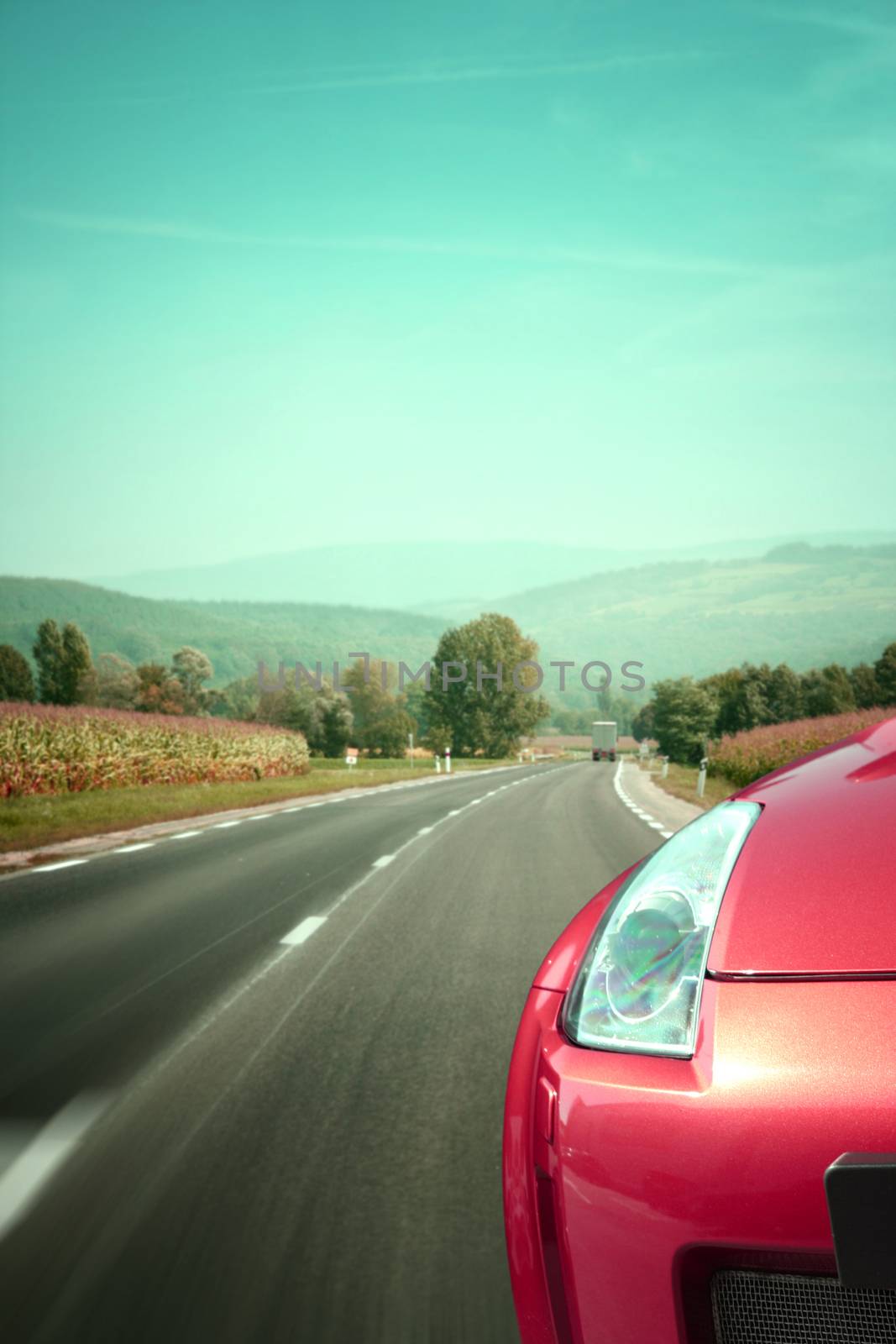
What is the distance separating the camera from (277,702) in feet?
239

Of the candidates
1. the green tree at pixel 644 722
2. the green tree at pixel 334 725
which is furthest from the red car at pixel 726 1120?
the green tree at pixel 644 722

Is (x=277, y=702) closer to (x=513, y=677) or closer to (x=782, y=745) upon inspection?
(x=513, y=677)

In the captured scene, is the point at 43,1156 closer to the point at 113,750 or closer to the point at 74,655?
the point at 113,750

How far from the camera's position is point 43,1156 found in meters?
3.03

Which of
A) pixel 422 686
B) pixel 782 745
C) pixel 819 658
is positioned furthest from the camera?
pixel 422 686

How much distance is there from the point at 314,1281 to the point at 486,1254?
0.40m

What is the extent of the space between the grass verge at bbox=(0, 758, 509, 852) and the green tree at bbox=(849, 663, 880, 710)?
41.8 ft

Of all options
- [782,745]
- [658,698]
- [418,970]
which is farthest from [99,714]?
[658,698]

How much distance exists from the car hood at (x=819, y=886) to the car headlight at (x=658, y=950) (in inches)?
1.8

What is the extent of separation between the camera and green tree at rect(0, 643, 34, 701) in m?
67.4

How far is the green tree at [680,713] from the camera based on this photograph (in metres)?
87.3

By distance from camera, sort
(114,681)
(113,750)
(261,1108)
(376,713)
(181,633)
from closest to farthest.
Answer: (261,1108) → (113,750) → (114,681) → (376,713) → (181,633)

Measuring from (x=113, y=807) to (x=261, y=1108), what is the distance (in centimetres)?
1400

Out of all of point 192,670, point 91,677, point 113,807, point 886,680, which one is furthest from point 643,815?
point 192,670
